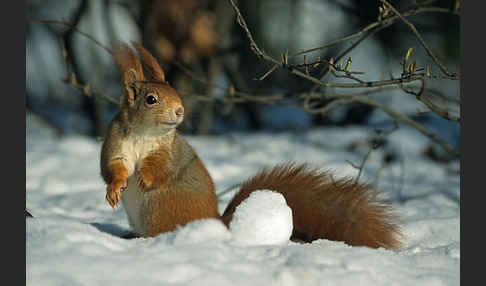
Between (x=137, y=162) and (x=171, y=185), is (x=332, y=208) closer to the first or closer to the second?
(x=171, y=185)

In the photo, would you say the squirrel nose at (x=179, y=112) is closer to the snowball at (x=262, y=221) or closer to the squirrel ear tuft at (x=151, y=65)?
the squirrel ear tuft at (x=151, y=65)

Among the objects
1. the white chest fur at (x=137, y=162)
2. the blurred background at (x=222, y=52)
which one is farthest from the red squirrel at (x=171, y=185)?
the blurred background at (x=222, y=52)

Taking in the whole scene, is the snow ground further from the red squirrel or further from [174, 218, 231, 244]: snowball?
the red squirrel

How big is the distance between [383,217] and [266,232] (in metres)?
0.54

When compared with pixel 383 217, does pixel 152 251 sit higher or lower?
higher

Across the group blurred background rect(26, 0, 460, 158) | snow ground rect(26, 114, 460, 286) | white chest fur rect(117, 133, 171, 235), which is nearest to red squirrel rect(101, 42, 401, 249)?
white chest fur rect(117, 133, 171, 235)

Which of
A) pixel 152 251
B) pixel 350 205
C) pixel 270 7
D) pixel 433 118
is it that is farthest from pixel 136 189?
pixel 270 7

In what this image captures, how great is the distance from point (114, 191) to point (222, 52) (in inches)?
118

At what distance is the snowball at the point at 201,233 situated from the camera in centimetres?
160

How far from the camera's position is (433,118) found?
5438mm

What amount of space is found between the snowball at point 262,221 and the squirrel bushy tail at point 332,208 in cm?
22

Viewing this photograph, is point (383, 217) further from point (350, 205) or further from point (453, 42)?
point (453, 42)

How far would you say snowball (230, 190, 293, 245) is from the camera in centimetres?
175

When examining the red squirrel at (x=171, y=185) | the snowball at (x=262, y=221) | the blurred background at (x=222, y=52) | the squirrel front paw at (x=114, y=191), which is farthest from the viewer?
the blurred background at (x=222, y=52)
